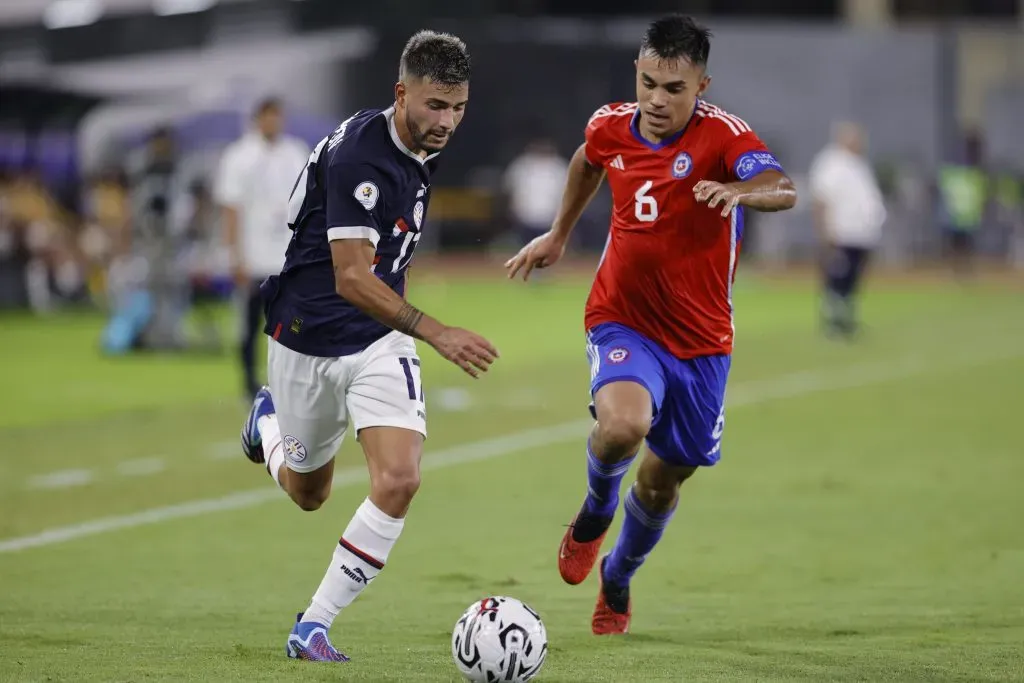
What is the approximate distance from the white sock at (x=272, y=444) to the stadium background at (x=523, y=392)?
2.18 ft

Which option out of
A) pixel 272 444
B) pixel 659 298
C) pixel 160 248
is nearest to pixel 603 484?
pixel 659 298

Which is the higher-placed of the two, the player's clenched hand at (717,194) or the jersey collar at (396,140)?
the jersey collar at (396,140)

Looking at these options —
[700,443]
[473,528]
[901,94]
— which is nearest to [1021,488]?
[473,528]

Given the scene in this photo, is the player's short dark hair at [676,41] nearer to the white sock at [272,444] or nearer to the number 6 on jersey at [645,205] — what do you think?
the number 6 on jersey at [645,205]

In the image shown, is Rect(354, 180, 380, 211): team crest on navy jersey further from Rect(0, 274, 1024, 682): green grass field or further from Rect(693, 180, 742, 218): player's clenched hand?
Rect(0, 274, 1024, 682): green grass field

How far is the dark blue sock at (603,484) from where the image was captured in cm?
733

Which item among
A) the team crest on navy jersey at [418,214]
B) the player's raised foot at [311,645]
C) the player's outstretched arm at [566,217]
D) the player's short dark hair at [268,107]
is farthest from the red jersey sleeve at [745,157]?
the player's short dark hair at [268,107]

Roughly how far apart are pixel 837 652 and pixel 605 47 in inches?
1265

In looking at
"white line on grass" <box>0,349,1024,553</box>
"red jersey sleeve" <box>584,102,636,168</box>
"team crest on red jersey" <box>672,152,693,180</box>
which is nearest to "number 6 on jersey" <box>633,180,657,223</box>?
"team crest on red jersey" <box>672,152,693,180</box>

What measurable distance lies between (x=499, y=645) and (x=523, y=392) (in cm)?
1071

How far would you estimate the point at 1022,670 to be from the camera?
639 centimetres

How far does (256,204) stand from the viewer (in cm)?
1506

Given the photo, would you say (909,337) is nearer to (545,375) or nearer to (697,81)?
(545,375)

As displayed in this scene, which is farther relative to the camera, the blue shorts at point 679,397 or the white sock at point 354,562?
the blue shorts at point 679,397
